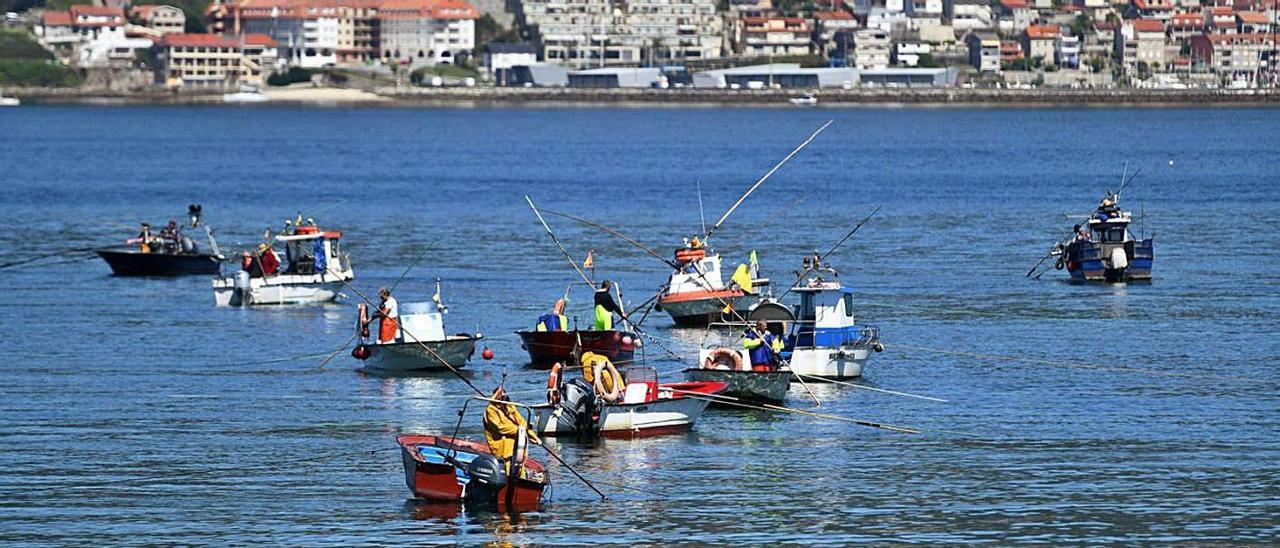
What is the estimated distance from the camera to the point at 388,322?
1458 inches

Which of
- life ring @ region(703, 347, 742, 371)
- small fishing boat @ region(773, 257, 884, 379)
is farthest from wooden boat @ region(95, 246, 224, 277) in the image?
life ring @ region(703, 347, 742, 371)

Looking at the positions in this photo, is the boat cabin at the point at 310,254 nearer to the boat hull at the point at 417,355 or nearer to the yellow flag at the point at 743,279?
the yellow flag at the point at 743,279

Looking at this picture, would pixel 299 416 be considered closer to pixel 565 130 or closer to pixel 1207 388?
pixel 1207 388

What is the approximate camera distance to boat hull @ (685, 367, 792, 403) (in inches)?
1273

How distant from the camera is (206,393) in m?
35.3

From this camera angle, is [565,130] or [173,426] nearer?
[173,426]

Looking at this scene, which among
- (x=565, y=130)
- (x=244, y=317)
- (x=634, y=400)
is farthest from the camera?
(x=565, y=130)

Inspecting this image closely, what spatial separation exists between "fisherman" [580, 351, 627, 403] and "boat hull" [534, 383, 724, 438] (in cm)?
17

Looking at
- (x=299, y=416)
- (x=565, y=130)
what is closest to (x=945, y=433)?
(x=299, y=416)

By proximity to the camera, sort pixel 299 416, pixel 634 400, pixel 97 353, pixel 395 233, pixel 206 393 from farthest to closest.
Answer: pixel 395 233, pixel 97 353, pixel 206 393, pixel 299 416, pixel 634 400

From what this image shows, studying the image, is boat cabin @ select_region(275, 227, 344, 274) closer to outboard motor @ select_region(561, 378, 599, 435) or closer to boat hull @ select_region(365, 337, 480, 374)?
boat hull @ select_region(365, 337, 480, 374)

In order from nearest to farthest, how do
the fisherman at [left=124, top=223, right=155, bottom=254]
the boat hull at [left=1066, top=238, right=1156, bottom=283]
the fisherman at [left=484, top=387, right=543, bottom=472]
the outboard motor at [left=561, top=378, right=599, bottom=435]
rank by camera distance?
1. the fisherman at [left=484, top=387, right=543, bottom=472]
2. the outboard motor at [left=561, top=378, right=599, bottom=435]
3. the boat hull at [left=1066, top=238, right=1156, bottom=283]
4. the fisherman at [left=124, top=223, right=155, bottom=254]

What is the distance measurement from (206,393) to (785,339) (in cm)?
945

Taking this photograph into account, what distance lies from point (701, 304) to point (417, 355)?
8000 mm
